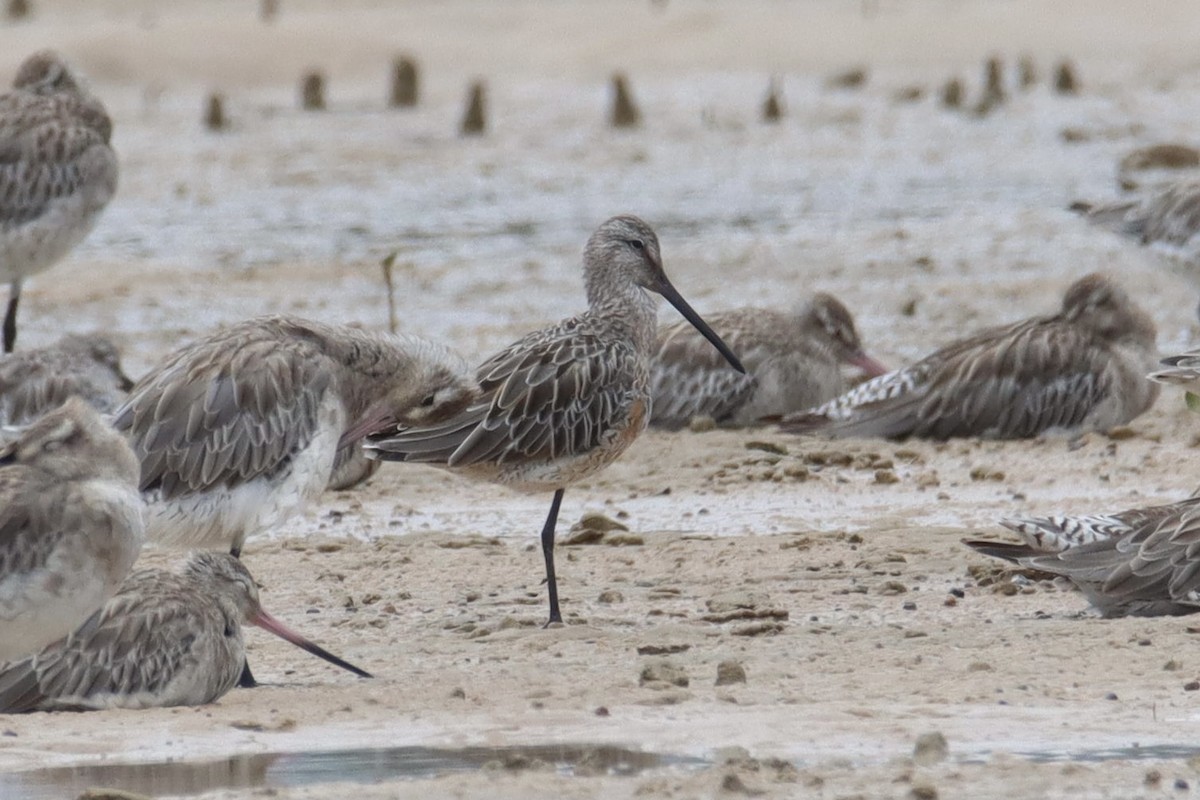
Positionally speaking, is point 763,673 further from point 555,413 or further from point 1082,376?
point 1082,376

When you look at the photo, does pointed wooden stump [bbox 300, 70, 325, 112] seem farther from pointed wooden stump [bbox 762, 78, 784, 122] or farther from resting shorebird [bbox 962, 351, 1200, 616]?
resting shorebird [bbox 962, 351, 1200, 616]

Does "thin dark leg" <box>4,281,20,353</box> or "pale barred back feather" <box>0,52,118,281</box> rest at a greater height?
"pale barred back feather" <box>0,52,118,281</box>

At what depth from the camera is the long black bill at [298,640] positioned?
6.97 meters

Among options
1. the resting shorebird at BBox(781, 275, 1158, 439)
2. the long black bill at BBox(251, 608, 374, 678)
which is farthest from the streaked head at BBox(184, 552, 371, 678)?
the resting shorebird at BBox(781, 275, 1158, 439)

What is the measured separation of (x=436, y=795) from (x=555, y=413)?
277cm

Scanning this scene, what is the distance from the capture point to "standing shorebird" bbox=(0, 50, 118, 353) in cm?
1324

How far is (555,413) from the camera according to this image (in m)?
8.05

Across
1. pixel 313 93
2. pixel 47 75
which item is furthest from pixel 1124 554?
pixel 313 93

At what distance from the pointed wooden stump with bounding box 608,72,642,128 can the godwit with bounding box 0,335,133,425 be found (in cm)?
1598

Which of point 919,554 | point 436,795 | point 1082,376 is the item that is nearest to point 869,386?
point 1082,376

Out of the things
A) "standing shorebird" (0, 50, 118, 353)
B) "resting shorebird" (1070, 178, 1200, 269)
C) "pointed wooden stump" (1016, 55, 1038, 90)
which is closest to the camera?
"standing shorebird" (0, 50, 118, 353)

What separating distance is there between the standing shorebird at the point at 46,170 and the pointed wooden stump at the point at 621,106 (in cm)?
1341

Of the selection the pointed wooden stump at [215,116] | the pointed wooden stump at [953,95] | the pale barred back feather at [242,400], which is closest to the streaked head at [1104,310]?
the pale barred back feather at [242,400]

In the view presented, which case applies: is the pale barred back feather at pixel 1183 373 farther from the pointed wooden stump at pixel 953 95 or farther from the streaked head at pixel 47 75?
the pointed wooden stump at pixel 953 95
